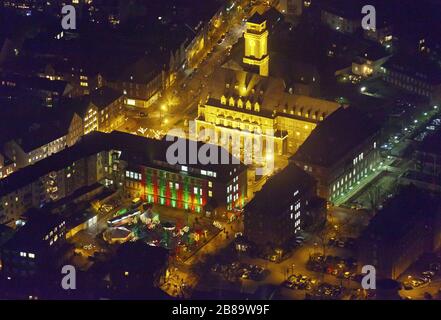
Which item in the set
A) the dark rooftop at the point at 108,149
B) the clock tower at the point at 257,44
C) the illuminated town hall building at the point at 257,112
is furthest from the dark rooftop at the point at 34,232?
the clock tower at the point at 257,44

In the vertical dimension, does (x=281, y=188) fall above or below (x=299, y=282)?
above

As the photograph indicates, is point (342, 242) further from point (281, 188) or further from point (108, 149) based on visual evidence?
point (108, 149)

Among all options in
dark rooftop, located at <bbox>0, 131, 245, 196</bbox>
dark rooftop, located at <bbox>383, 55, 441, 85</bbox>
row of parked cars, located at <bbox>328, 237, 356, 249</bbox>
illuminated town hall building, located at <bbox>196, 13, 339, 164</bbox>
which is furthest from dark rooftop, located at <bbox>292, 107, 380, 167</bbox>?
dark rooftop, located at <bbox>383, 55, 441, 85</bbox>

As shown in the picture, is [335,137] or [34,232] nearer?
[34,232]

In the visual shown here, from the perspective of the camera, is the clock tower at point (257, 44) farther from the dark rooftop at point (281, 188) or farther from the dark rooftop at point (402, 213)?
the dark rooftop at point (402, 213)

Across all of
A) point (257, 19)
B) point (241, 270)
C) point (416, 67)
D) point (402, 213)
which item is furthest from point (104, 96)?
point (402, 213)

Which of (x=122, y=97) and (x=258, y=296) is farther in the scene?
(x=122, y=97)

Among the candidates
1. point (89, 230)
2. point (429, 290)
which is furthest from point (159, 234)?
point (429, 290)

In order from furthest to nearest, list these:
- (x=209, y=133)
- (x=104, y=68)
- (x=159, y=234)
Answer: (x=104, y=68) < (x=209, y=133) < (x=159, y=234)

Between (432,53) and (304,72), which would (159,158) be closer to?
(304,72)
